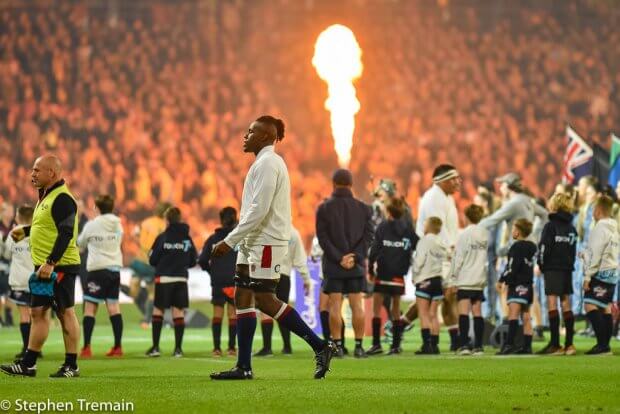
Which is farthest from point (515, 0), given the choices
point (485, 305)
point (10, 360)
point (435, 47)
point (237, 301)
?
point (237, 301)

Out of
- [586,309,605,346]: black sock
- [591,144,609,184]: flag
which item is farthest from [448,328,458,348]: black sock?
[591,144,609,184]: flag

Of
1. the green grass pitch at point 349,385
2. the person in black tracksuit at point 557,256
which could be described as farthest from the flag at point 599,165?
the green grass pitch at point 349,385

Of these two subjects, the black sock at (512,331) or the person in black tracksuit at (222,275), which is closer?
the black sock at (512,331)

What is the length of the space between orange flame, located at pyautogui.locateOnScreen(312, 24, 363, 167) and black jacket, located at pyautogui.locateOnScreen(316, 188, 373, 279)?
2058 cm

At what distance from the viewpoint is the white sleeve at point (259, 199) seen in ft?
33.0

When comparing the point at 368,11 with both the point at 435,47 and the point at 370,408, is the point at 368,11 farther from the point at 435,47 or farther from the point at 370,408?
the point at 370,408

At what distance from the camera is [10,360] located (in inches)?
555

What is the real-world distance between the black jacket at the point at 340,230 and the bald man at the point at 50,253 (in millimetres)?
3906

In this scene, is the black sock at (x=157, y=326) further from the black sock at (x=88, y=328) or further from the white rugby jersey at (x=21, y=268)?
the white rugby jersey at (x=21, y=268)

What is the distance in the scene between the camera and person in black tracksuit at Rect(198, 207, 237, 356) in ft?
51.0

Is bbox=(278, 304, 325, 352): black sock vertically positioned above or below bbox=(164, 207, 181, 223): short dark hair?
below

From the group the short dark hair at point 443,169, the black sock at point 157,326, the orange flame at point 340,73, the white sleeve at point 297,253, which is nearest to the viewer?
the black sock at point 157,326

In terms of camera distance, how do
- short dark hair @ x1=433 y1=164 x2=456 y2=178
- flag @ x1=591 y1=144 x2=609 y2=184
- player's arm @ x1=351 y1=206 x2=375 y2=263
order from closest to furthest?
1. player's arm @ x1=351 y1=206 x2=375 y2=263
2. short dark hair @ x1=433 y1=164 x2=456 y2=178
3. flag @ x1=591 y1=144 x2=609 y2=184

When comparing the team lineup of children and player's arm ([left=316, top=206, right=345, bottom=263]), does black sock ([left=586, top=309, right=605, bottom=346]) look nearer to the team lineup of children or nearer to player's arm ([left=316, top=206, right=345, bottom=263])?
the team lineup of children
